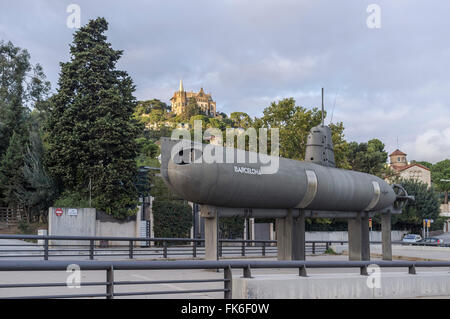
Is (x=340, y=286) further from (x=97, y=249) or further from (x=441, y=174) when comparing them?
(x=441, y=174)

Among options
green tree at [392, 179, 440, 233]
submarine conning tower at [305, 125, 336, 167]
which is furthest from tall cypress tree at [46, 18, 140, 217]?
green tree at [392, 179, 440, 233]

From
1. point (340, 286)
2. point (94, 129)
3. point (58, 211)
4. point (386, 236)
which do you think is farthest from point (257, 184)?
point (94, 129)

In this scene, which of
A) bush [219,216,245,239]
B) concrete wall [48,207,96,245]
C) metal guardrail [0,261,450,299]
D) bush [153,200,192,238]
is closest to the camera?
metal guardrail [0,261,450,299]

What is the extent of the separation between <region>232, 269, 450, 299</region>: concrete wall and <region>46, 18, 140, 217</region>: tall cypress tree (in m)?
22.0

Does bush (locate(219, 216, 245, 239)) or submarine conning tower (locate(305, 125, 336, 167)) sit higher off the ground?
submarine conning tower (locate(305, 125, 336, 167))

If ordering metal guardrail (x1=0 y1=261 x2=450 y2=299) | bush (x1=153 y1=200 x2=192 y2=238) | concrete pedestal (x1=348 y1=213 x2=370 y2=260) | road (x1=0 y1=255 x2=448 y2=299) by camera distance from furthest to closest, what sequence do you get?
1. bush (x1=153 y1=200 x2=192 y2=238)
2. concrete pedestal (x1=348 y1=213 x2=370 y2=260)
3. road (x1=0 y1=255 x2=448 y2=299)
4. metal guardrail (x1=0 y1=261 x2=450 y2=299)

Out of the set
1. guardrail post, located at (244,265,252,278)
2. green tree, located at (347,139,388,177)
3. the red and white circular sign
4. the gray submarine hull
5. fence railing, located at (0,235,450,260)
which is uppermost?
green tree, located at (347,139,388,177)

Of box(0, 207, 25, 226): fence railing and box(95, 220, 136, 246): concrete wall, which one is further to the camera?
box(0, 207, 25, 226): fence railing

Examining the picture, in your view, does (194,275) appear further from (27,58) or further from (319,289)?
(27,58)

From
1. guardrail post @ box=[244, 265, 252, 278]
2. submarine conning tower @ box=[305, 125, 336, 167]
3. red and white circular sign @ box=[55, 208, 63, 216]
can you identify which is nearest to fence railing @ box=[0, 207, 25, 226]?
red and white circular sign @ box=[55, 208, 63, 216]

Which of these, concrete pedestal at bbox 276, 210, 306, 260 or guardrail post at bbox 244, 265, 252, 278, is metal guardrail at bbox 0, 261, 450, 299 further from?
concrete pedestal at bbox 276, 210, 306, 260

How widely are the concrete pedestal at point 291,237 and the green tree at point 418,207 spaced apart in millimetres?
46683

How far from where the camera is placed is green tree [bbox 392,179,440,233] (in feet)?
→ 195

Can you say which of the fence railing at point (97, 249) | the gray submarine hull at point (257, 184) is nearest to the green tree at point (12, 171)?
the fence railing at point (97, 249)
